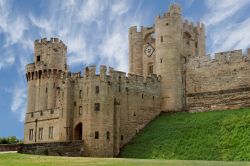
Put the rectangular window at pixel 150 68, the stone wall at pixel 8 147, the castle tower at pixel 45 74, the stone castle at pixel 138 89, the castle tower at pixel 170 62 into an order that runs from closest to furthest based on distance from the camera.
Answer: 1. the stone wall at pixel 8 147
2. the stone castle at pixel 138 89
3. the castle tower at pixel 170 62
4. the rectangular window at pixel 150 68
5. the castle tower at pixel 45 74

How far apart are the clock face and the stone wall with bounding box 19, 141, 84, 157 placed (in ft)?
65.1

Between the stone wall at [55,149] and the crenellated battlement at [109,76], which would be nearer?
the stone wall at [55,149]

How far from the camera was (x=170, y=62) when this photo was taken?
168 feet

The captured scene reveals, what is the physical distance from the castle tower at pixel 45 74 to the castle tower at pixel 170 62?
15.3 meters

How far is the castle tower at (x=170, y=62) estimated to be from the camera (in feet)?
167

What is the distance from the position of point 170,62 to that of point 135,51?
9.02m

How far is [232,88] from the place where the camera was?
155 ft

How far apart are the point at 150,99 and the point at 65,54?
704 inches

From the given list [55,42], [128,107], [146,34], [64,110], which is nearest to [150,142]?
[128,107]

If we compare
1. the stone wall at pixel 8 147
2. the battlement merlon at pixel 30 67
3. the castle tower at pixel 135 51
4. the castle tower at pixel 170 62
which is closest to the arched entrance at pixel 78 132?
the stone wall at pixel 8 147

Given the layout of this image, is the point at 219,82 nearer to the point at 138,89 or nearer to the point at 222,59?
the point at 222,59

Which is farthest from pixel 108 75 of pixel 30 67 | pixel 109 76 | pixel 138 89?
pixel 30 67

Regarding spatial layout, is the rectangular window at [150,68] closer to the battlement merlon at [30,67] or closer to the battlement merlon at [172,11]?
the battlement merlon at [172,11]

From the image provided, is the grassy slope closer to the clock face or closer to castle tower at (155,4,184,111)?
castle tower at (155,4,184,111)
